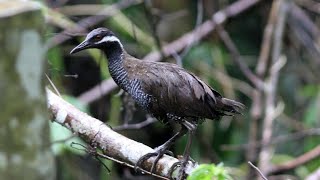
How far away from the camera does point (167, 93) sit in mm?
3334

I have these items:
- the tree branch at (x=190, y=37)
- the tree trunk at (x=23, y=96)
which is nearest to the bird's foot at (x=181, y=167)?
the tree trunk at (x=23, y=96)

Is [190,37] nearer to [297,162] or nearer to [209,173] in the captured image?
[297,162]

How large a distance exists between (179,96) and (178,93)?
0.01 m

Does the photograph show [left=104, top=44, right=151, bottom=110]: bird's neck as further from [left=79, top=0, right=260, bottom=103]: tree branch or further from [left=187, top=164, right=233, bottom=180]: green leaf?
[left=79, top=0, right=260, bottom=103]: tree branch

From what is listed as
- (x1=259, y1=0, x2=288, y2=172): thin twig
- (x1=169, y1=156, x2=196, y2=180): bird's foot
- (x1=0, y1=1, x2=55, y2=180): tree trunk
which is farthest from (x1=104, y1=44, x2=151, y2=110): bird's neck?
(x1=259, y1=0, x2=288, y2=172): thin twig

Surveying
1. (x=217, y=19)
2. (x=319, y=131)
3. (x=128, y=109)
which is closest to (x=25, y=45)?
(x=128, y=109)

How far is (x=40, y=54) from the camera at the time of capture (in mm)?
1682

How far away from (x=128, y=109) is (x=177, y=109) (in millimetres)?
1338

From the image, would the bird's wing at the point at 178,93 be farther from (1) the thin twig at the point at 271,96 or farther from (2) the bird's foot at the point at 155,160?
(1) the thin twig at the point at 271,96

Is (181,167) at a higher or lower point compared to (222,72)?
lower

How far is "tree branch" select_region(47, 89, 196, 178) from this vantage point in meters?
3.34

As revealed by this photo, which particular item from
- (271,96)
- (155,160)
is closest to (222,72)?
(271,96)

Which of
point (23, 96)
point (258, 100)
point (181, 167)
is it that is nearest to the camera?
point (23, 96)

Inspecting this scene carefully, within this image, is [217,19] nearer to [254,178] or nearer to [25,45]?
[254,178]
